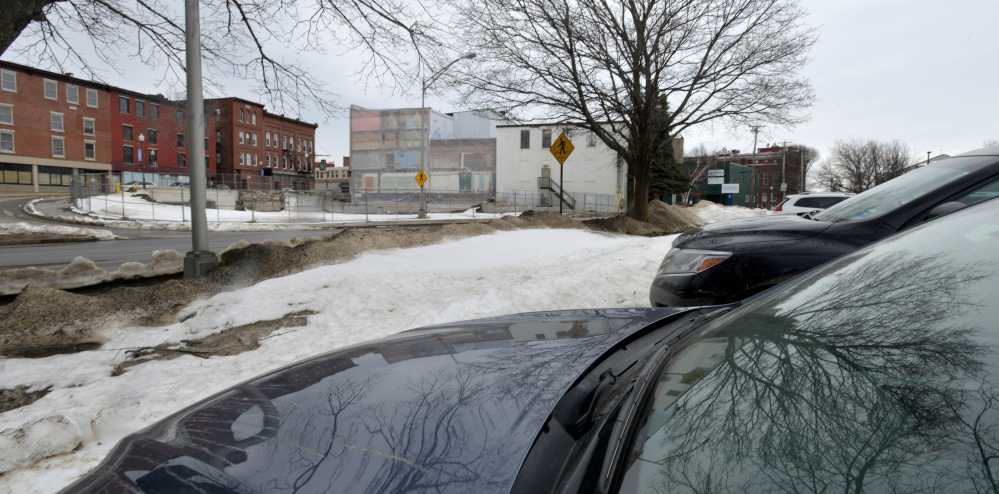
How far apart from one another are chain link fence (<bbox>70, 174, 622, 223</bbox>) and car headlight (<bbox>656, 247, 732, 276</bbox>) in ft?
62.2

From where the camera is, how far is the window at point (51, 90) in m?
52.3

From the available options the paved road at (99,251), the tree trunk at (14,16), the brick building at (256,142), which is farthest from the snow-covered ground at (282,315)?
the brick building at (256,142)

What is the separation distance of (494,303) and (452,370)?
426cm

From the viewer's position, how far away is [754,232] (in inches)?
164

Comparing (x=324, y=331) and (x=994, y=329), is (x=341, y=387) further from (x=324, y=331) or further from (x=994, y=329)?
(x=324, y=331)

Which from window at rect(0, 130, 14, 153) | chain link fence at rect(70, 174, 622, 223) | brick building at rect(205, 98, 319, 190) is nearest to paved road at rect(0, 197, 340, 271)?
chain link fence at rect(70, 174, 622, 223)

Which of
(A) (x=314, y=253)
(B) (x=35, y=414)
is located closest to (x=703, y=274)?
(B) (x=35, y=414)

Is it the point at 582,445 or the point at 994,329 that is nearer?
the point at 994,329

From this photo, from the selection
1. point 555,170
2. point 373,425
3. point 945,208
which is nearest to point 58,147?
point 555,170

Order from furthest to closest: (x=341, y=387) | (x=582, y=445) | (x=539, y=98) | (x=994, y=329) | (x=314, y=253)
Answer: (x=539, y=98) < (x=314, y=253) < (x=341, y=387) < (x=582, y=445) < (x=994, y=329)

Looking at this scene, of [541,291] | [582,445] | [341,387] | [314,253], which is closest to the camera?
[582,445]

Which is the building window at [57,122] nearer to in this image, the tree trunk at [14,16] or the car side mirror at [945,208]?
the tree trunk at [14,16]

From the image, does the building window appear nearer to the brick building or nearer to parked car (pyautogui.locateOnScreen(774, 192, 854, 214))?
the brick building

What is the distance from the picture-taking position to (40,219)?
80.9 feet
